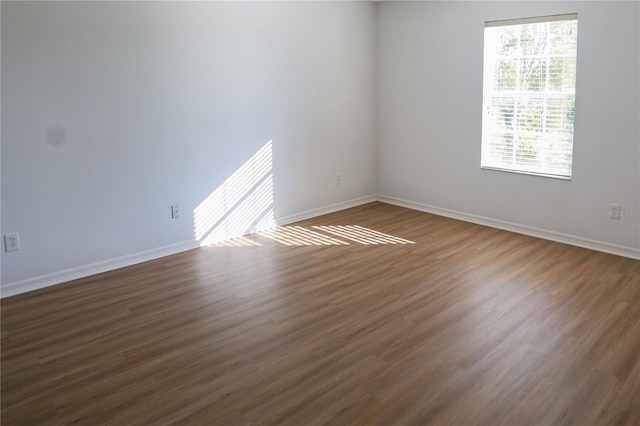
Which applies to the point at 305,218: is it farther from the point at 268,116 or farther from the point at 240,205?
the point at 268,116

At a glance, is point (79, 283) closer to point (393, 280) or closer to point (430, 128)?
point (393, 280)

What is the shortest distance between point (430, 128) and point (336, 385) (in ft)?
12.0

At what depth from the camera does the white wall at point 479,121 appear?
447 centimetres

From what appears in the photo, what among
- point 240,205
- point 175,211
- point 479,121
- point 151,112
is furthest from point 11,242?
point 479,121

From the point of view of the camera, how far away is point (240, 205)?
5297 millimetres

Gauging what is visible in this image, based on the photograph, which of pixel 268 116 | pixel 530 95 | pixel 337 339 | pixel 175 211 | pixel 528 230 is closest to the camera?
pixel 337 339

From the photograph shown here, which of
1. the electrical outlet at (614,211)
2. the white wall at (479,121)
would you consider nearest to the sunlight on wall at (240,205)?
the white wall at (479,121)

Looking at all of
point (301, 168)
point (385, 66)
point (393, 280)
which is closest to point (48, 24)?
point (301, 168)

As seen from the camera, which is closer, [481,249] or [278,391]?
[278,391]

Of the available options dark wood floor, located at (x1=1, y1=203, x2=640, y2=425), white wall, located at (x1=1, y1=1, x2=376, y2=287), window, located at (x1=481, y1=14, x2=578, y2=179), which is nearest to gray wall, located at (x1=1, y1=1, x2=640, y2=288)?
white wall, located at (x1=1, y1=1, x2=376, y2=287)

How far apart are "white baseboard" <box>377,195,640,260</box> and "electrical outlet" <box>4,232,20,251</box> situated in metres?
3.84

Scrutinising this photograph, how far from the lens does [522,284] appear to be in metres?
4.07

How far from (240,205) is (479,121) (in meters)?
2.40

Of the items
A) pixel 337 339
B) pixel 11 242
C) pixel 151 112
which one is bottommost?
pixel 337 339
